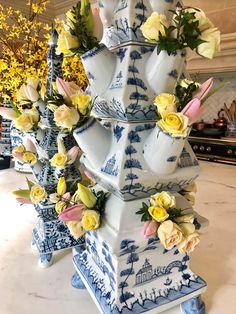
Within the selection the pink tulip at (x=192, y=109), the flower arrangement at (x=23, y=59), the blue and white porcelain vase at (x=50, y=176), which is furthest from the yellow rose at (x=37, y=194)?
the flower arrangement at (x=23, y=59)

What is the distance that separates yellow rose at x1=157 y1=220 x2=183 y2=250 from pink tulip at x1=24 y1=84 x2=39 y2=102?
1.16 feet

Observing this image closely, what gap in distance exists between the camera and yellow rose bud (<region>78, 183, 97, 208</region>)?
16.2 inches

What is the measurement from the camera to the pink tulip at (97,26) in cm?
37

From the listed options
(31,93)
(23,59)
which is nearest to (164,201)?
(31,93)

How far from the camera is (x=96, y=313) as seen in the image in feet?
1.37

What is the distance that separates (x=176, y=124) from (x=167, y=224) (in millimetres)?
139

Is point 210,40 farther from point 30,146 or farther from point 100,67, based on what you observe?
point 30,146

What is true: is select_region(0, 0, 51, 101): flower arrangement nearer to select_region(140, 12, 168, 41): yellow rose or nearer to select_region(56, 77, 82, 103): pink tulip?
select_region(56, 77, 82, 103): pink tulip

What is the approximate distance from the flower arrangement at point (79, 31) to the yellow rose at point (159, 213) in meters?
0.24

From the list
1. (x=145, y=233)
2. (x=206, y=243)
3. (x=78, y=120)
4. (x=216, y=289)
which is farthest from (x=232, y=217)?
(x=78, y=120)

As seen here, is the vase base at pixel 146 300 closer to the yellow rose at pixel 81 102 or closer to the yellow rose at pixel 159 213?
the yellow rose at pixel 159 213

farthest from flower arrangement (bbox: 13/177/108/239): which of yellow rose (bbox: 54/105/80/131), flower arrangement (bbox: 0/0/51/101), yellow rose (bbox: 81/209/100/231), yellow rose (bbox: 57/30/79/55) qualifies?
flower arrangement (bbox: 0/0/51/101)

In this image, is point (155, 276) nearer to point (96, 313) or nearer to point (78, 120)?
point (96, 313)

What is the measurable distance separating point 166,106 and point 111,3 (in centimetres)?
19
